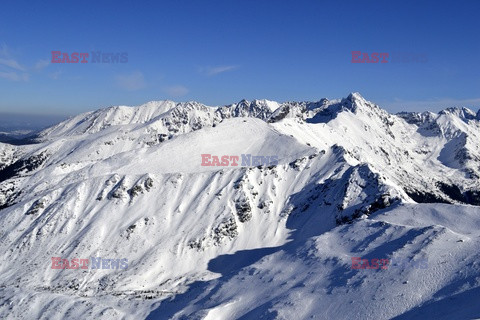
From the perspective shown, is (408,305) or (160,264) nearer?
(408,305)

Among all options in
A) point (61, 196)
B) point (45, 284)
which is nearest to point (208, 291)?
point (45, 284)

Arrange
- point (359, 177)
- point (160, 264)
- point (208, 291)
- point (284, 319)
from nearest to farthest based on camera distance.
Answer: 1. point (284, 319)
2. point (208, 291)
3. point (160, 264)
4. point (359, 177)

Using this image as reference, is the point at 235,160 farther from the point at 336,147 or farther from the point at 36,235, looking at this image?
the point at 36,235

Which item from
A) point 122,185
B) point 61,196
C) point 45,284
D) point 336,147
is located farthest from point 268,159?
point 45,284

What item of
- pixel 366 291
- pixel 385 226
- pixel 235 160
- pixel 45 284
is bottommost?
pixel 45 284

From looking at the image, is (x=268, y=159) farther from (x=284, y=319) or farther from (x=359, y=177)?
(x=284, y=319)

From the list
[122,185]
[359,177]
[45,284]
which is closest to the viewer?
[45,284]

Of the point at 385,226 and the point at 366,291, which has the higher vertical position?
the point at 385,226
